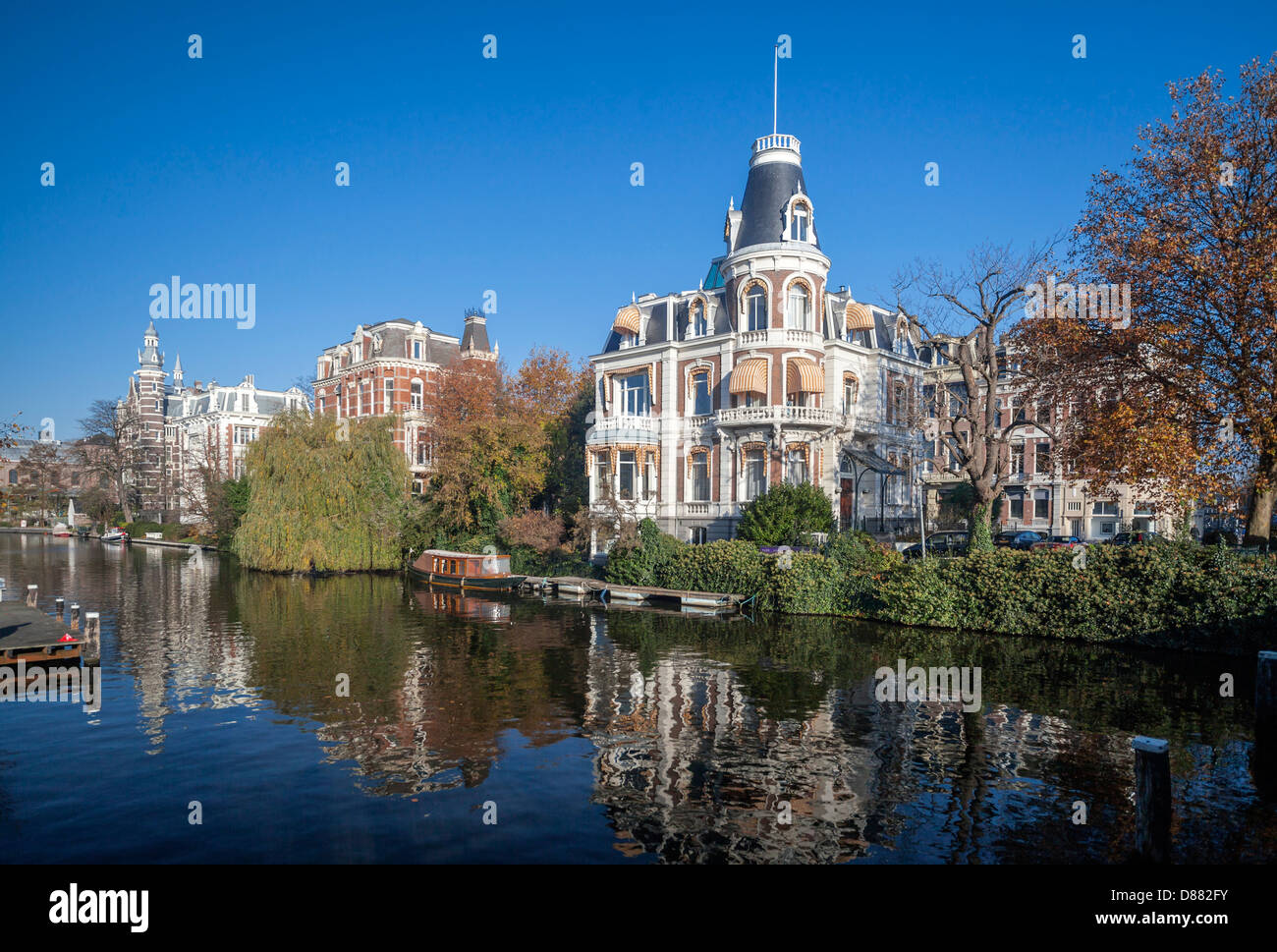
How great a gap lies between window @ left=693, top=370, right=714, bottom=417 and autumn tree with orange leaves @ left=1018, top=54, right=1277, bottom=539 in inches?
788

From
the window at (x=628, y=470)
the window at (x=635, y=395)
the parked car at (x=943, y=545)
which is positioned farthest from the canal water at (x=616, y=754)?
the window at (x=635, y=395)

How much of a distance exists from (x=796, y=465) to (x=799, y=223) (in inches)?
487

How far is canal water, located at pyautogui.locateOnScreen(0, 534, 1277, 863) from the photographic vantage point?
10297mm

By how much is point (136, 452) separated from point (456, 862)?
88.6m

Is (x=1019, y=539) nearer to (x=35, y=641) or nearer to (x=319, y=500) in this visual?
(x=319, y=500)

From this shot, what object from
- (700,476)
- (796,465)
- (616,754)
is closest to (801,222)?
(796,465)

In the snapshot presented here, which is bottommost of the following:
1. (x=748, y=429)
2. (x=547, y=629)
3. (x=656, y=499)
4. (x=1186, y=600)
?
(x=547, y=629)

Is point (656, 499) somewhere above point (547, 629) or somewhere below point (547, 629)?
above

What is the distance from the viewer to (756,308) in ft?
129

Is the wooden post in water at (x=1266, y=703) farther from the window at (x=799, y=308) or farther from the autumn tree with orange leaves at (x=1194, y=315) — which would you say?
the window at (x=799, y=308)

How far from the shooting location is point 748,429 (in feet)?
128

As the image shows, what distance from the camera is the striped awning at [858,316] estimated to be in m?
41.4

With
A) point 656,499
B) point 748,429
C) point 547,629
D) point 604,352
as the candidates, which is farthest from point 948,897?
point 604,352

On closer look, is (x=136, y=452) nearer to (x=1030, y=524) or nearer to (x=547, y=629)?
(x=547, y=629)
